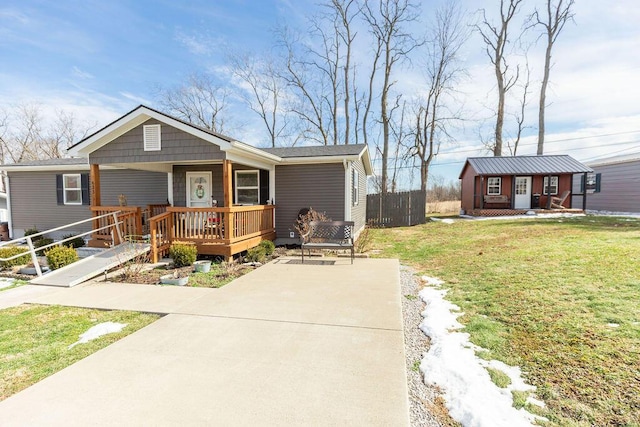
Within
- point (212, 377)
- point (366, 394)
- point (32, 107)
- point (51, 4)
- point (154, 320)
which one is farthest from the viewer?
point (32, 107)

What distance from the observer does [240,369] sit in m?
2.73

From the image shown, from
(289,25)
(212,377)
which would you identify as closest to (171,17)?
(289,25)

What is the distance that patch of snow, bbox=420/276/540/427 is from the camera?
210cm

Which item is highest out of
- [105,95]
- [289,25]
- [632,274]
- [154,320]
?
[289,25]

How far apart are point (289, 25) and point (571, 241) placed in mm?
22329

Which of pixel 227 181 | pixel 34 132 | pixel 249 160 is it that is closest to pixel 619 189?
pixel 249 160

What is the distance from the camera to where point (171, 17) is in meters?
13.4

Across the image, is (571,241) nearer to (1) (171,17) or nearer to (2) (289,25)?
(1) (171,17)

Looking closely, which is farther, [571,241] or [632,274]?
[571,241]

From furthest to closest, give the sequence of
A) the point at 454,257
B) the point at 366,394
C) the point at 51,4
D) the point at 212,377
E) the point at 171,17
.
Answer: the point at 171,17 → the point at 51,4 → the point at 454,257 → the point at 212,377 → the point at 366,394

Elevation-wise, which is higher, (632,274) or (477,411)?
(632,274)

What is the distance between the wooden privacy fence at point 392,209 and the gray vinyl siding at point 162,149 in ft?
32.7

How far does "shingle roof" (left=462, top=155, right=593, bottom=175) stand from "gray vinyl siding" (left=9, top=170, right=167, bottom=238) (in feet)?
55.0

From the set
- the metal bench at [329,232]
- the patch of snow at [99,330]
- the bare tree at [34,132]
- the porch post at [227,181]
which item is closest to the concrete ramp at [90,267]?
the porch post at [227,181]
